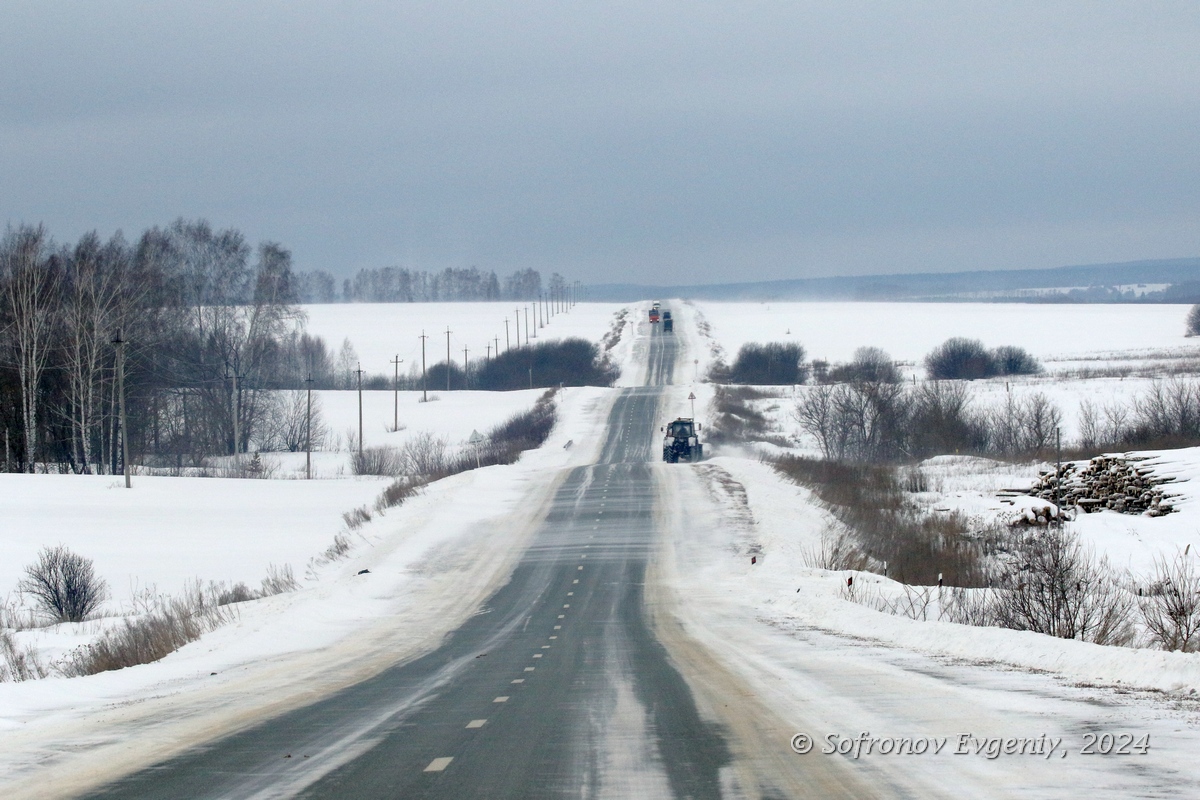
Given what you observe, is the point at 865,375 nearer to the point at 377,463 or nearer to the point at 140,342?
the point at 377,463

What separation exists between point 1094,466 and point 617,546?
Result: 1636 centimetres

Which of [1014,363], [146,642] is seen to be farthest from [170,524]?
[1014,363]

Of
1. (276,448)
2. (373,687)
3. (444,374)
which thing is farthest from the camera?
(444,374)

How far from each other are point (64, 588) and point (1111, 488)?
30978 mm

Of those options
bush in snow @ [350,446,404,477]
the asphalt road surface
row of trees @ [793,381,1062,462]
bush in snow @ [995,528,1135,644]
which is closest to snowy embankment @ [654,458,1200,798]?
the asphalt road surface

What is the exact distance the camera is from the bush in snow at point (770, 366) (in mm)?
105125

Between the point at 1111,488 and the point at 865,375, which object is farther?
the point at 865,375

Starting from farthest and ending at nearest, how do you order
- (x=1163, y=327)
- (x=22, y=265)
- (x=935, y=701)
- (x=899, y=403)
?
(x=1163, y=327), (x=899, y=403), (x=22, y=265), (x=935, y=701)

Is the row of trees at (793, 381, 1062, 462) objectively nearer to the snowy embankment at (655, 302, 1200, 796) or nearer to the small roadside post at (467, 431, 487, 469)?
the snowy embankment at (655, 302, 1200, 796)

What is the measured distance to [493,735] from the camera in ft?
30.5

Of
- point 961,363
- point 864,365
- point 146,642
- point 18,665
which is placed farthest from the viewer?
point 961,363

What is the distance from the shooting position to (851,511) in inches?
1437

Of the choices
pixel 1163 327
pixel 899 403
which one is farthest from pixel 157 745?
pixel 1163 327

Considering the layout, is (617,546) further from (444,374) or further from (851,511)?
(444,374)
